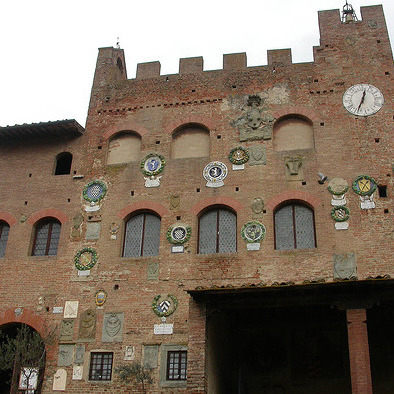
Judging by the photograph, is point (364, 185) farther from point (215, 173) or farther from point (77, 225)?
point (77, 225)

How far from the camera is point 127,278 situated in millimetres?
16422

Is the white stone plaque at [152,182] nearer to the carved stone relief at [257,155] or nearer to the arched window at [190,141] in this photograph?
the arched window at [190,141]

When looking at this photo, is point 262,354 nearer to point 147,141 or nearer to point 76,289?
point 76,289

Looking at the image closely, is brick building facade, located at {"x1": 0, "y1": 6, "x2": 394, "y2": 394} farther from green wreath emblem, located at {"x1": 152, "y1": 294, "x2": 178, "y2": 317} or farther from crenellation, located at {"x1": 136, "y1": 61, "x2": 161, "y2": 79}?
crenellation, located at {"x1": 136, "y1": 61, "x2": 161, "y2": 79}

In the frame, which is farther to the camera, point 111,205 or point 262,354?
point 111,205

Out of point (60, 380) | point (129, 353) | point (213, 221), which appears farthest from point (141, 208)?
point (60, 380)

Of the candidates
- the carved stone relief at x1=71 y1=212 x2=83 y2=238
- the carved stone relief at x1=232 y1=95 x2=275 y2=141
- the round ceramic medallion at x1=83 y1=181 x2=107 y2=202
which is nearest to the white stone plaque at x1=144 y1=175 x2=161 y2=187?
the round ceramic medallion at x1=83 y1=181 x2=107 y2=202

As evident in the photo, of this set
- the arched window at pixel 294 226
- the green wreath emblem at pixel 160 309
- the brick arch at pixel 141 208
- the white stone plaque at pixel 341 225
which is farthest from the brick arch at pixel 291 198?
the green wreath emblem at pixel 160 309

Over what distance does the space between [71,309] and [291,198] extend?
7429mm

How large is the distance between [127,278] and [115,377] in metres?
2.85

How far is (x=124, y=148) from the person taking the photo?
1903 centimetres

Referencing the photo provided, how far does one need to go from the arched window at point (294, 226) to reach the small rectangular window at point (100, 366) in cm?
587

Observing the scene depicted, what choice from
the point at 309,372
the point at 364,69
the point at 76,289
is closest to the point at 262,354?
the point at 309,372

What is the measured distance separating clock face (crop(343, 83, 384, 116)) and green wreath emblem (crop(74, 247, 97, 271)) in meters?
9.33
